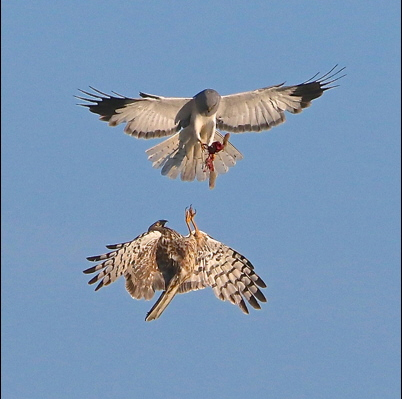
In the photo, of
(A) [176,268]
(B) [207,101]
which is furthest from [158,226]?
(B) [207,101]

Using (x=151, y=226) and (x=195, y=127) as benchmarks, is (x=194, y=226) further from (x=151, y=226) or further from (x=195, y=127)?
(x=195, y=127)

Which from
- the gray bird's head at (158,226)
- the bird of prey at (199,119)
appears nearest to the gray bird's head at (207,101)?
the bird of prey at (199,119)

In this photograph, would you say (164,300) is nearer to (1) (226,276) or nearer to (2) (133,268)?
(2) (133,268)

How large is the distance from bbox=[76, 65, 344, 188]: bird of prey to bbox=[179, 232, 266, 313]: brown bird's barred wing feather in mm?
1257

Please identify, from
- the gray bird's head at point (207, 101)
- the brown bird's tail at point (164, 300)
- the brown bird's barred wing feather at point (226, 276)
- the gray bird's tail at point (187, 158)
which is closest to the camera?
the brown bird's tail at point (164, 300)

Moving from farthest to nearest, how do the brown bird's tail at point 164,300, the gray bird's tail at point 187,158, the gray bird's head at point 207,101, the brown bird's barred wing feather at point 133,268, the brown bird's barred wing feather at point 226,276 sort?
the gray bird's tail at point 187,158 < the gray bird's head at point 207,101 < the brown bird's barred wing feather at point 226,276 < the brown bird's barred wing feather at point 133,268 < the brown bird's tail at point 164,300

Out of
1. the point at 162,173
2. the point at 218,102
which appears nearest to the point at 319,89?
the point at 218,102

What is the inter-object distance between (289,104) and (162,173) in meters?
1.81

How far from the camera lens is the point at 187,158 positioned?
44.4 ft

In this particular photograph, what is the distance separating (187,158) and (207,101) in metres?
0.94

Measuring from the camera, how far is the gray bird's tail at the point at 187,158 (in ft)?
44.0

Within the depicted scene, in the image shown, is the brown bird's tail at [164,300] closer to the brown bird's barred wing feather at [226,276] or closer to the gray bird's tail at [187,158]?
the brown bird's barred wing feather at [226,276]

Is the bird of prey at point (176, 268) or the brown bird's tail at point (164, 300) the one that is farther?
the bird of prey at point (176, 268)

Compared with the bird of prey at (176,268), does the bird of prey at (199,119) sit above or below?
above
